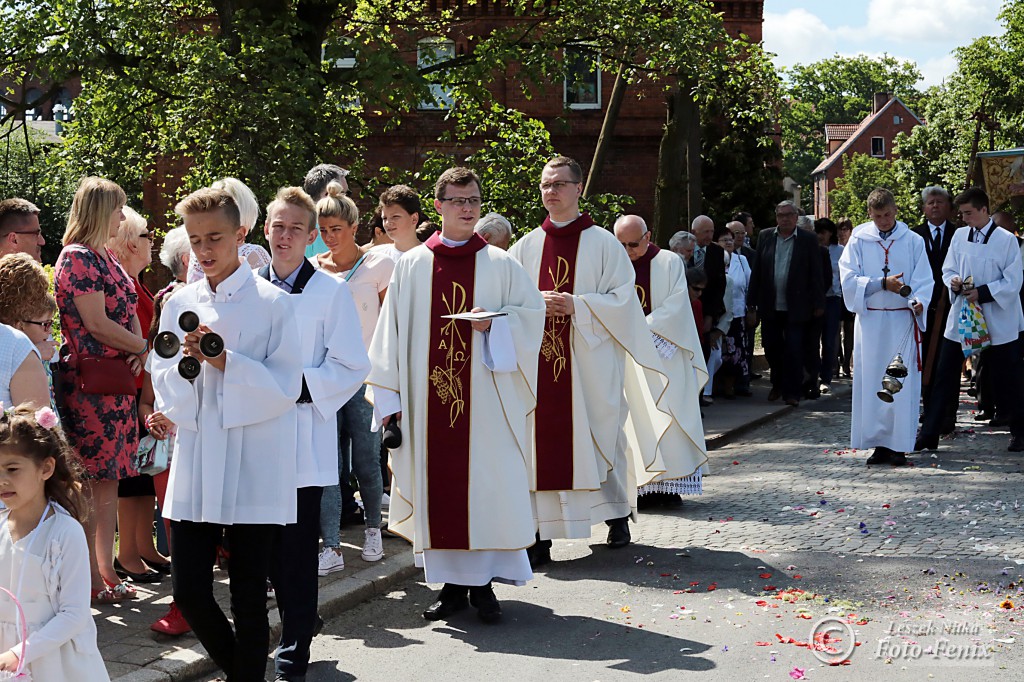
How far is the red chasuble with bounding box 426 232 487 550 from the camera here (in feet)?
22.1

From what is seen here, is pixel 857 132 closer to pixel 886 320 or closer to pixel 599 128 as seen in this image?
pixel 599 128

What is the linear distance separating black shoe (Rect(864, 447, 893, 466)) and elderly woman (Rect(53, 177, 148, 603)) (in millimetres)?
6687

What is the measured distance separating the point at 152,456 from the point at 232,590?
2.07 meters

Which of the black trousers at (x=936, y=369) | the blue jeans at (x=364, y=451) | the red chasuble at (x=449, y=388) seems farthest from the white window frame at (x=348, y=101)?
the red chasuble at (x=449, y=388)

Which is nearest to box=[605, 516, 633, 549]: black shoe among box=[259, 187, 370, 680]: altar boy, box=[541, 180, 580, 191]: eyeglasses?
box=[541, 180, 580, 191]: eyeglasses

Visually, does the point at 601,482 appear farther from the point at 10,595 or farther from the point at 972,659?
the point at 10,595

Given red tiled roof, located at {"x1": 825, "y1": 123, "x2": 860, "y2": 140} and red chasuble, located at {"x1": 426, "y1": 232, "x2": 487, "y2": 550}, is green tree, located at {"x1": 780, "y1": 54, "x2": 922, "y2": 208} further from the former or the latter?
red chasuble, located at {"x1": 426, "y1": 232, "x2": 487, "y2": 550}

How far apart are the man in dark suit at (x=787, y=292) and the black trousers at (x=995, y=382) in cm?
314

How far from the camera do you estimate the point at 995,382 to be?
12219mm

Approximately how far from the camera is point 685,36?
16.8 meters

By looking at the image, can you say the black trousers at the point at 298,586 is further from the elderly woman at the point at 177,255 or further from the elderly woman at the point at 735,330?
the elderly woman at the point at 735,330

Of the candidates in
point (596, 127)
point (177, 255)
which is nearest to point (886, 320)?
point (177, 255)

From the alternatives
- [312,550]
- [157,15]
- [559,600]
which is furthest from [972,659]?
[157,15]

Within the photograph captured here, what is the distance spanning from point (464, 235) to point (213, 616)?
263 centimetres
